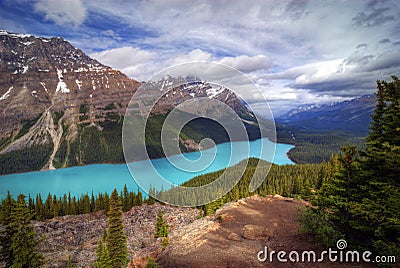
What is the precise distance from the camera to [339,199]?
1107 centimetres

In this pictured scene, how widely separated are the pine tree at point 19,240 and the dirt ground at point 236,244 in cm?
777

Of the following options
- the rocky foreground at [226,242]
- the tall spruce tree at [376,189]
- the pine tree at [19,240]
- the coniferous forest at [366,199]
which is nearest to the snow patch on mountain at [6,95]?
the rocky foreground at [226,242]

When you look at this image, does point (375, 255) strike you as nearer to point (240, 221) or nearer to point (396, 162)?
point (396, 162)

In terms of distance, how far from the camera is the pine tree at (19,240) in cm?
1340

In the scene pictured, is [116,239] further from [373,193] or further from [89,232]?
[89,232]

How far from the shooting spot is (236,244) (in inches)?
498

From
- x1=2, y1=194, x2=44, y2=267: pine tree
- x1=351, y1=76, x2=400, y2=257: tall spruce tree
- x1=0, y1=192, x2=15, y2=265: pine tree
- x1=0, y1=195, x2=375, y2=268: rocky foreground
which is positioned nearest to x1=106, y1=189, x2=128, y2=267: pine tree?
x1=0, y1=195, x2=375, y2=268: rocky foreground

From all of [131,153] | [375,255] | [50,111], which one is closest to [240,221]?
[375,255]

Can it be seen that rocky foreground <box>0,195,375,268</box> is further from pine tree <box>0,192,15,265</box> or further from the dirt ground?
pine tree <box>0,192,15,265</box>

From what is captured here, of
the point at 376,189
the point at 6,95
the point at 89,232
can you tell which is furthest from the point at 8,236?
the point at 6,95

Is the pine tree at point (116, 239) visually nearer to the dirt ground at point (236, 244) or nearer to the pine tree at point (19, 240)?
the pine tree at point (19, 240)

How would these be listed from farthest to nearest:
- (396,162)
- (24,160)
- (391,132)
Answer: (24,160), (391,132), (396,162)

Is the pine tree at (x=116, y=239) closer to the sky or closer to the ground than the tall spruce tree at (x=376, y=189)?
closer to the ground

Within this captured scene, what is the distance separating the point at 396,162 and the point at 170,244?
40.7 ft
